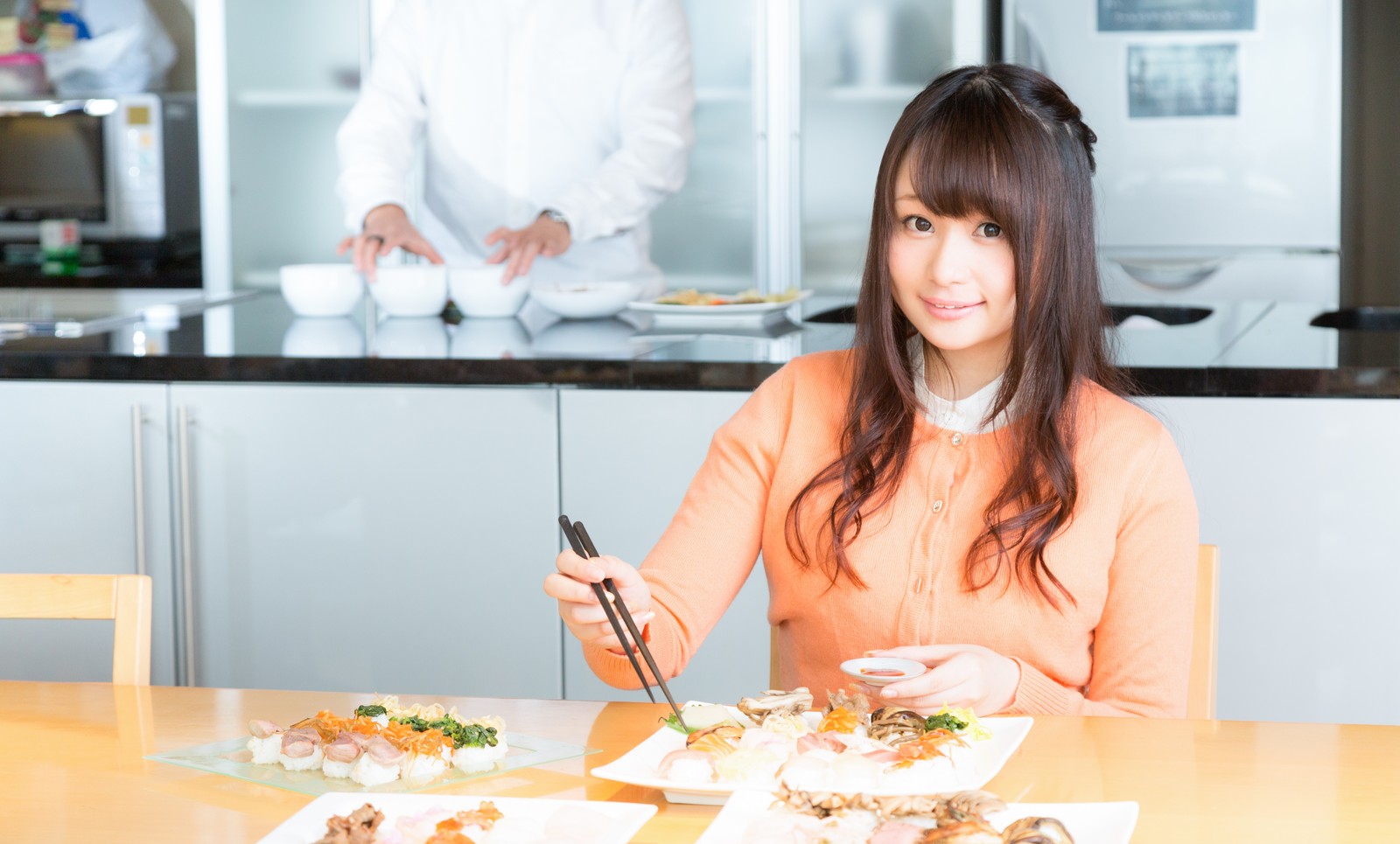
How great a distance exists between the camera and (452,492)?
76.2 inches

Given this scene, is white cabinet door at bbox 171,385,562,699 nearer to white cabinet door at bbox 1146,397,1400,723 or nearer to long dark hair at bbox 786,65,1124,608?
long dark hair at bbox 786,65,1124,608

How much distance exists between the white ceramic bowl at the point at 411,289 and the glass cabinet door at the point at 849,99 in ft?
5.06

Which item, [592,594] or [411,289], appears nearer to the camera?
[592,594]

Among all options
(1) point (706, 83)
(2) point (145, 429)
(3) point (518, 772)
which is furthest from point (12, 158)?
(3) point (518, 772)

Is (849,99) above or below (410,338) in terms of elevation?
above

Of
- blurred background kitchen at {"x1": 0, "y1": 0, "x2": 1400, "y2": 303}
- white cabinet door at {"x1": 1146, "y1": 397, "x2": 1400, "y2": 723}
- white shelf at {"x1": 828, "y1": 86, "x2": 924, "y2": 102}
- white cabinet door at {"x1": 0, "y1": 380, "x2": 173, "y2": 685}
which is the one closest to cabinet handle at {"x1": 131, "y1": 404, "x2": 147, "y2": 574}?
white cabinet door at {"x1": 0, "y1": 380, "x2": 173, "y2": 685}

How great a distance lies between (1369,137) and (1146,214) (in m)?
0.67

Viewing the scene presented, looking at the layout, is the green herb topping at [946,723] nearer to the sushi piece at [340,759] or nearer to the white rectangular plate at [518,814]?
the white rectangular plate at [518,814]

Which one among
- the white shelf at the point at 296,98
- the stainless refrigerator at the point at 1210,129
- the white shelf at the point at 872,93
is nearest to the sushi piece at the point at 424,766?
the stainless refrigerator at the point at 1210,129

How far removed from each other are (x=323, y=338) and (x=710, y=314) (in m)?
0.58

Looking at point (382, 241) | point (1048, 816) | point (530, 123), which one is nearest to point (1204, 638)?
point (1048, 816)

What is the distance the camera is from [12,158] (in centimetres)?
396

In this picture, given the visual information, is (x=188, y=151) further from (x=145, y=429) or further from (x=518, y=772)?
(x=518, y=772)

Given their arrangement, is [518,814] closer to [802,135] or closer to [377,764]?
[377,764]
